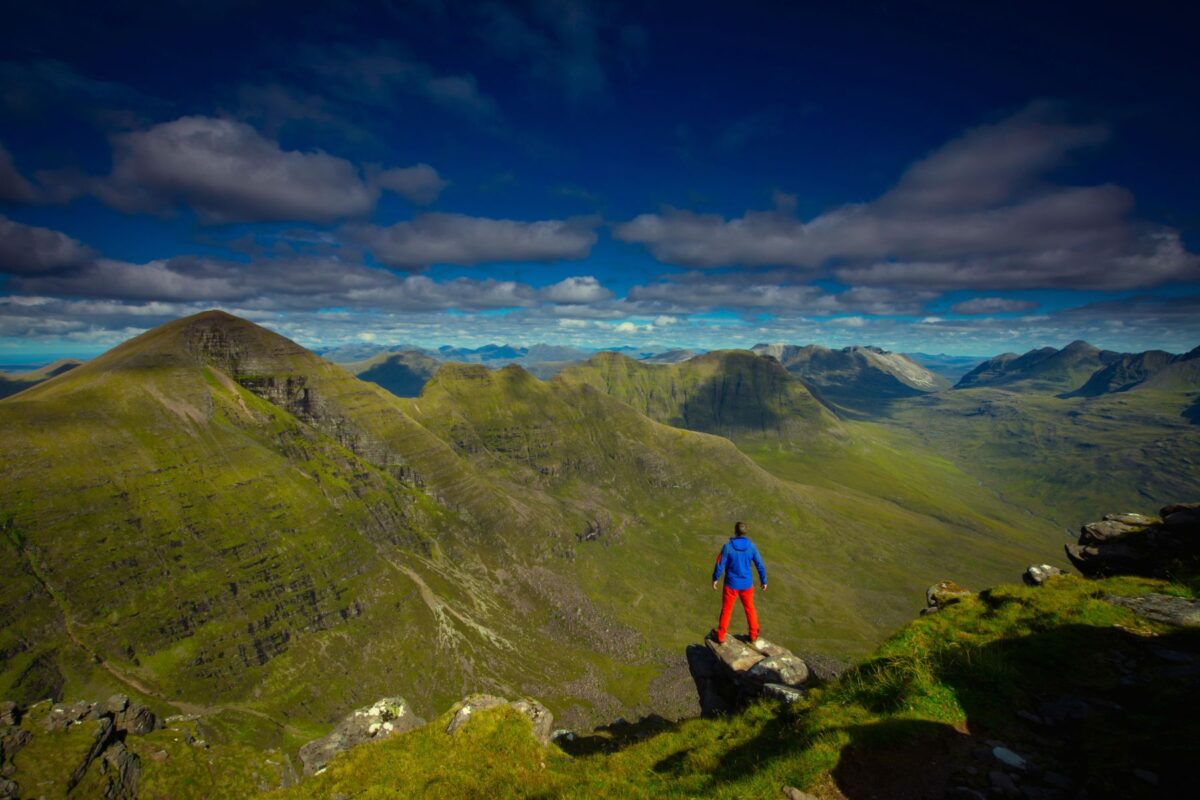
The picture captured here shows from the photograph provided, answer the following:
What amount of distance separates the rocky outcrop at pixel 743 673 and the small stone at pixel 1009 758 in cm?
719

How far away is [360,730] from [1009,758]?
1351 inches

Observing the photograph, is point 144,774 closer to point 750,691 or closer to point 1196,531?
point 750,691

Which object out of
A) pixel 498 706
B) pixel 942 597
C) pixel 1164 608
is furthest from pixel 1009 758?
pixel 498 706

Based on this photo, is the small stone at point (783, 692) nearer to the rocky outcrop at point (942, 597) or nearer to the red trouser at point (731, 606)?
the red trouser at point (731, 606)

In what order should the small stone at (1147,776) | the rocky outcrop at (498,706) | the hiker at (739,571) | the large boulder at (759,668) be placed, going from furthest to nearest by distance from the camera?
the hiker at (739,571), the rocky outcrop at (498,706), the large boulder at (759,668), the small stone at (1147,776)

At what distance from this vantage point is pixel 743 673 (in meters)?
24.5

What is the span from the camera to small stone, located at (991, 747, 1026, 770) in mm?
12336

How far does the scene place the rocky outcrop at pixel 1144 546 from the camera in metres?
25.5

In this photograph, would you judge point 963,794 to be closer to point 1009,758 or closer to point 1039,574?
point 1009,758

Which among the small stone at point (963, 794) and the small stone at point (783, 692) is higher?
the small stone at point (963, 794)

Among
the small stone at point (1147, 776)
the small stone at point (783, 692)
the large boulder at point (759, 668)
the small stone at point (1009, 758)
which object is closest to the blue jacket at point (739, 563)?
the large boulder at point (759, 668)

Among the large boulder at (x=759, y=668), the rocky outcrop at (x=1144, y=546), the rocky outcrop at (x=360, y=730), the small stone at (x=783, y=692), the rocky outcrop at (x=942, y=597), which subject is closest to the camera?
the small stone at (x=783, y=692)

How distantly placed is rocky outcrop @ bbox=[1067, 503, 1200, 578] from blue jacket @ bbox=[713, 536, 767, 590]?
1949 centimetres

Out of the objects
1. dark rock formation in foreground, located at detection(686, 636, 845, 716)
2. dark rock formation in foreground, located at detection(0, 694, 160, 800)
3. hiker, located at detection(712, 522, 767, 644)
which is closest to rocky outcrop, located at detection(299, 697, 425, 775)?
dark rock formation in foreground, located at detection(686, 636, 845, 716)
